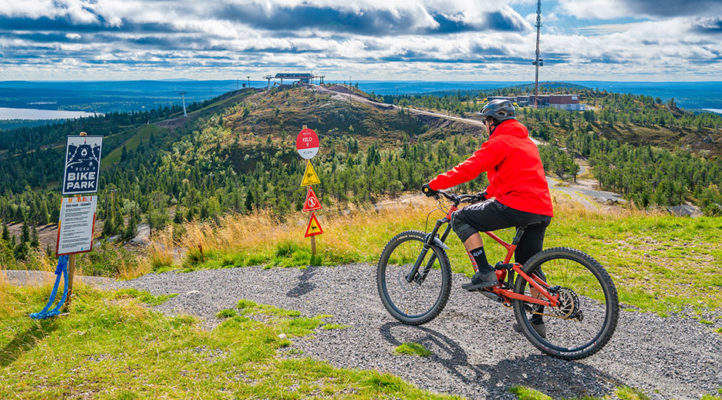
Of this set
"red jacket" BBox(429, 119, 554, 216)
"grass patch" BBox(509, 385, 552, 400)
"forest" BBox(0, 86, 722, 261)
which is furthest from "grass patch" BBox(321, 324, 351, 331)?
"forest" BBox(0, 86, 722, 261)

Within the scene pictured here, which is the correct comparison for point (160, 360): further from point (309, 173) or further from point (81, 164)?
point (309, 173)

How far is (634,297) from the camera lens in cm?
793

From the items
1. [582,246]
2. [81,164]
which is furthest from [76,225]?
[582,246]

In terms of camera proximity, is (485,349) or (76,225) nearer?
(485,349)

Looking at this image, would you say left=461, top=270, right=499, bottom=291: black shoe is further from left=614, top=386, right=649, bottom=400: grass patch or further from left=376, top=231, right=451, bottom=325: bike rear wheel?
left=614, top=386, right=649, bottom=400: grass patch

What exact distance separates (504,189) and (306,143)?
273 inches

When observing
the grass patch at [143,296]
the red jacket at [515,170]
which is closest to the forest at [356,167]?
the grass patch at [143,296]

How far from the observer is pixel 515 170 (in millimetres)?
5699

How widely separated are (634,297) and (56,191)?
212956mm

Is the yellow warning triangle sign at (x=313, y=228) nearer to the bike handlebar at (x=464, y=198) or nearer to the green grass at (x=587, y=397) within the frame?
the bike handlebar at (x=464, y=198)

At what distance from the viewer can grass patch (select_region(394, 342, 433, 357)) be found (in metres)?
5.89

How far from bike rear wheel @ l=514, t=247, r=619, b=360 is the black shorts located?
340 millimetres

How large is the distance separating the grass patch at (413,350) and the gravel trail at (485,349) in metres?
0.09

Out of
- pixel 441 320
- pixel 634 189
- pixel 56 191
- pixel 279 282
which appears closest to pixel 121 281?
pixel 279 282
